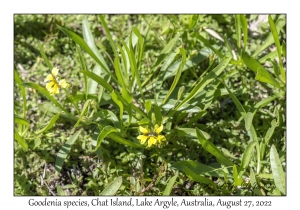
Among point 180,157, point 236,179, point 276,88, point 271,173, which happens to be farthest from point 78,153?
point 276,88

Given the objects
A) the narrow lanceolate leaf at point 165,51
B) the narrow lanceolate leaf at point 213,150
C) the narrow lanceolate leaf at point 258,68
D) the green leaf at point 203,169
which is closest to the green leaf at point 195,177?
the green leaf at point 203,169

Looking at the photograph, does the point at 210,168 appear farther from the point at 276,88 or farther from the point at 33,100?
the point at 33,100

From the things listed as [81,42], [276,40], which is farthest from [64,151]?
[276,40]

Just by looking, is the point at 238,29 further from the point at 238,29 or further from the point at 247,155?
the point at 247,155

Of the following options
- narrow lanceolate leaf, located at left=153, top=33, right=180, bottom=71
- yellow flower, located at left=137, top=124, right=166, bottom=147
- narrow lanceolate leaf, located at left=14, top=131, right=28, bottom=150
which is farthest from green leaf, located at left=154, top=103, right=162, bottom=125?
narrow lanceolate leaf, located at left=14, top=131, right=28, bottom=150

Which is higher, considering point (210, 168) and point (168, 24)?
point (168, 24)

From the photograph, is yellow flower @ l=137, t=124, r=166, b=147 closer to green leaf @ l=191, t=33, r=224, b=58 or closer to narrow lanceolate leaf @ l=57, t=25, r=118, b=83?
narrow lanceolate leaf @ l=57, t=25, r=118, b=83
